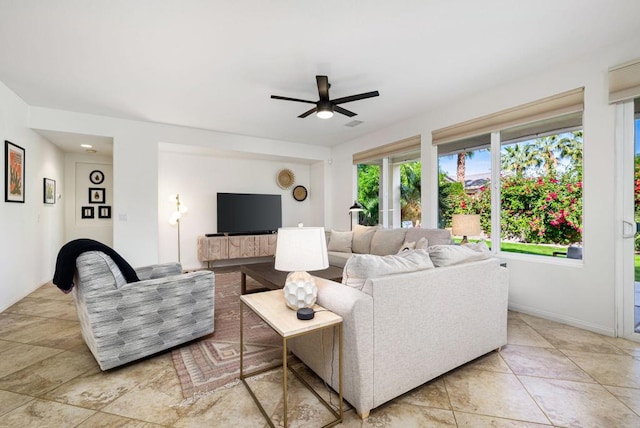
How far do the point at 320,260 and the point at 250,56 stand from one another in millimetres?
2076

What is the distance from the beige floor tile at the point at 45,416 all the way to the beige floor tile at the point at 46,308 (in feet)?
5.37

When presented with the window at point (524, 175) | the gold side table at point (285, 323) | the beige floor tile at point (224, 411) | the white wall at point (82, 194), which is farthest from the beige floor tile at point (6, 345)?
the window at point (524, 175)

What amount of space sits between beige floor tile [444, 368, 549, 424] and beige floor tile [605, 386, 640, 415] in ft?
1.67

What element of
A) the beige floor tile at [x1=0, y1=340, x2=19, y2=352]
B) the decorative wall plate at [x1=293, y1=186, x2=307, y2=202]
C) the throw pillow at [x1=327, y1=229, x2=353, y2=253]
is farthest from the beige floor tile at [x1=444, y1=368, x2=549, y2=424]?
the decorative wall plate at [x1=293, y1=186, x2=307, y2=202]

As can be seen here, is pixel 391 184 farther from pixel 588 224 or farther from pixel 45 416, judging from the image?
pixel 45 416

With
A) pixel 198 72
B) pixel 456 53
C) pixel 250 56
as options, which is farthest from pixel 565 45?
pixel 198 72

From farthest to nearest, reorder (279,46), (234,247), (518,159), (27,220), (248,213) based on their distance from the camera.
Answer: (248,213) → (234,247) → (27,220) → (518,159) → (279,46)

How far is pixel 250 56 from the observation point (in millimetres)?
2688

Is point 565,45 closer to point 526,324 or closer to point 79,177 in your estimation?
point 526,324

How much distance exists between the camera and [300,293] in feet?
5.36

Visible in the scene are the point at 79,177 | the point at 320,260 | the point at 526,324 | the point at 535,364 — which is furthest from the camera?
the point at 79,177

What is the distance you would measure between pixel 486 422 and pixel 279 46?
295 cm

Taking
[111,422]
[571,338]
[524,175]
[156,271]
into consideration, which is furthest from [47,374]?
[524,175]

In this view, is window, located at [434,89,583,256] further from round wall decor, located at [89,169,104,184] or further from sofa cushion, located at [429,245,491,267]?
round wall decor, located at [89,169,104,184]
